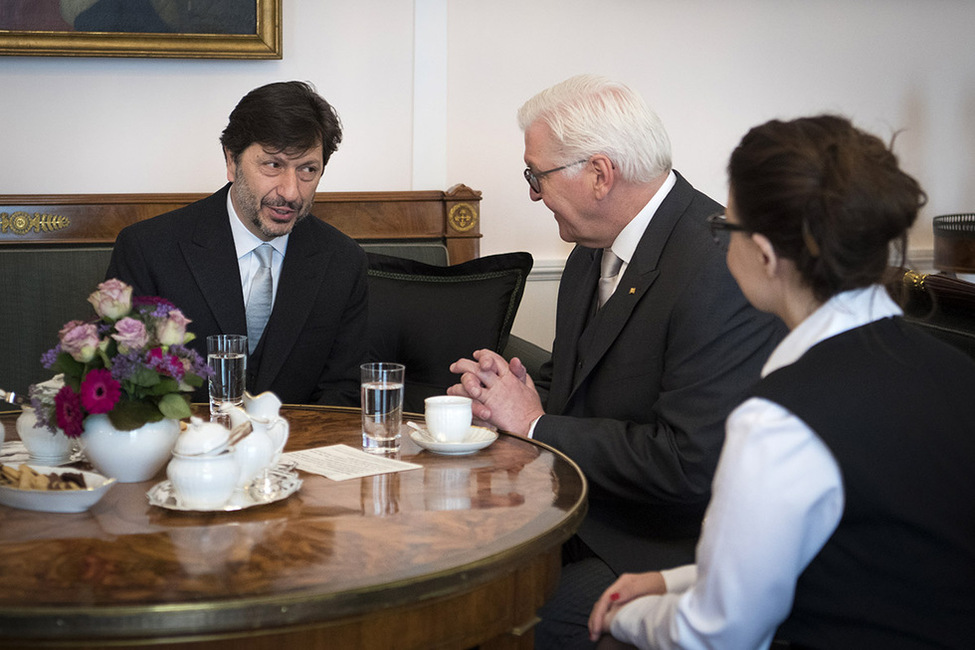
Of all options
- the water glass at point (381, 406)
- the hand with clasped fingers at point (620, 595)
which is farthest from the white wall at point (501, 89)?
the hand with clasped fingers at point (620, 595)

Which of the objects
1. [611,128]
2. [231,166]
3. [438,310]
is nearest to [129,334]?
[611,128]

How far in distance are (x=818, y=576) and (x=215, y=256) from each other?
6.73 ft

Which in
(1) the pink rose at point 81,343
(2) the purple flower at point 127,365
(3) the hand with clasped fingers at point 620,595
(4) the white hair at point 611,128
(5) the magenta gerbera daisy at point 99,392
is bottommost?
(3) the hand with clasped fingers at point 620,595

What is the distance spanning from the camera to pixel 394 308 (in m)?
3.58

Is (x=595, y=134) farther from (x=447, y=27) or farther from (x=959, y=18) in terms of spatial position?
(x=959, y=18)

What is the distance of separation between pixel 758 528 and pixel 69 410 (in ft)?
3.48

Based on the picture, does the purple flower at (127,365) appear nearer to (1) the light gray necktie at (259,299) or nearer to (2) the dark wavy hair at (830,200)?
(2) the dark wavy hair at (830,200)

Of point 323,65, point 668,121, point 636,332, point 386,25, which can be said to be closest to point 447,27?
point 386,25

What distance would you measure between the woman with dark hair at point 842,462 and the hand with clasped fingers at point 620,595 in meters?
0.12

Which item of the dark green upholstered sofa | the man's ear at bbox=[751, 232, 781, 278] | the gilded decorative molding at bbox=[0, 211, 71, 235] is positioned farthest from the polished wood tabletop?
the gilded decorative molding at bbox=[0, 211, 71, 235]

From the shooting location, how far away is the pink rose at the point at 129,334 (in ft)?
5.27

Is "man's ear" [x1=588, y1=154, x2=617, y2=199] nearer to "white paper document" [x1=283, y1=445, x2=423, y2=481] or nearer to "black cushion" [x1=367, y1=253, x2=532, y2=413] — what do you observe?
"white paper document" [x1=283, y1=445, x2=423, y2=481]

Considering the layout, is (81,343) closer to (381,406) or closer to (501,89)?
(381,406)

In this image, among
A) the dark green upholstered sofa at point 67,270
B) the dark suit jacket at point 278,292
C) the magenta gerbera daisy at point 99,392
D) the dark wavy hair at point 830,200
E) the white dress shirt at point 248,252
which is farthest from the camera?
the dark green upholstered sofa at point 67,270
